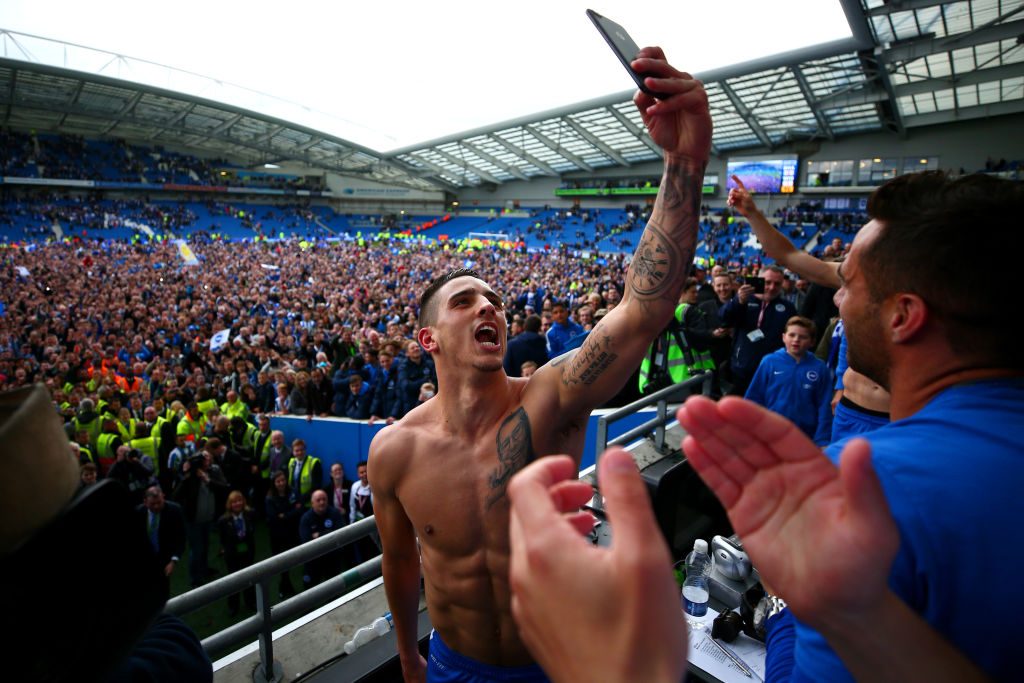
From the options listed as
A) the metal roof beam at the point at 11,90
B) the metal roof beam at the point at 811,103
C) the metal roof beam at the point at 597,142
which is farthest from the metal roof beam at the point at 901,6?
the metal roof beam at the point at 11,90

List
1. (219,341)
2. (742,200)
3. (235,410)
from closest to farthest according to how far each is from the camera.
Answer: (742,200)
(235,410)
(219,341)

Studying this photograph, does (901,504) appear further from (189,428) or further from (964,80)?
(964,80)

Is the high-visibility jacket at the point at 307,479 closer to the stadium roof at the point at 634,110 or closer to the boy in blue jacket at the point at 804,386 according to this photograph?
the boy in blue jacket at the point at 804,386

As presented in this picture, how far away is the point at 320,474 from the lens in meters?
6.29

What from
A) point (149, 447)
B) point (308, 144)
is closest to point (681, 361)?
point (149, 447)

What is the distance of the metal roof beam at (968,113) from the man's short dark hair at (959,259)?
35.5 meters

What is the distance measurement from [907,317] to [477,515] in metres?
1.44

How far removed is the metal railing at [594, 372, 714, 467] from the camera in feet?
13.1

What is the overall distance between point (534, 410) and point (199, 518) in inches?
217

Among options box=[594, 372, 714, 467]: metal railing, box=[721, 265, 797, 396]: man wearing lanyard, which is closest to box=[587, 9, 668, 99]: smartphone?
box=[594, 372, 714, 467]: metal railing

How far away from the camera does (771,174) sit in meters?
32.7

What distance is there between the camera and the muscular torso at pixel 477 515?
1.88m

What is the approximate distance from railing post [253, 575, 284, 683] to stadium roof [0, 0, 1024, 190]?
69.5 ft

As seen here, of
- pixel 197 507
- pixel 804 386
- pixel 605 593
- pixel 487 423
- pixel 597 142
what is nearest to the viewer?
pixel 605 593
